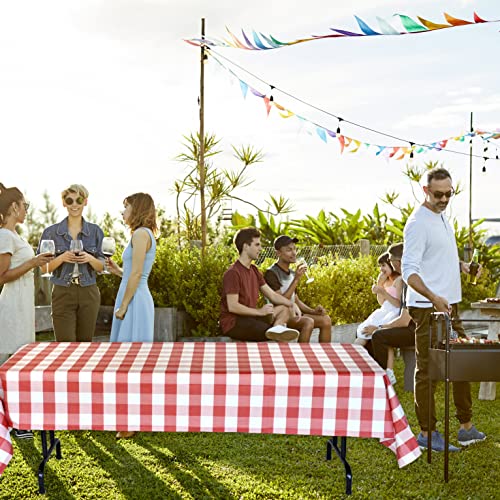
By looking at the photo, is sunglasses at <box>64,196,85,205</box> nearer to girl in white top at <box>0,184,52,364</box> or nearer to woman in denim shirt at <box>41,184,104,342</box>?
woman in denim shirt at <box>41,184,104,342</box>

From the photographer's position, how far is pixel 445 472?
4.30 meters

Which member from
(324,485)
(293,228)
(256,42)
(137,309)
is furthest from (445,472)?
(293,228)

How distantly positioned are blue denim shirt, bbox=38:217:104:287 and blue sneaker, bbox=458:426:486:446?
9.29 ft

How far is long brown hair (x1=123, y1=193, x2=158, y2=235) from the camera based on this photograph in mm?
5109

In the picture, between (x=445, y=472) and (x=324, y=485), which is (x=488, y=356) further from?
(x=324, y=485)

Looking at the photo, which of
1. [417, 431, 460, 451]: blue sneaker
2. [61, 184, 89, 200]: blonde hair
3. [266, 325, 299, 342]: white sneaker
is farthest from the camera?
[266, 325, 299, 342]: white sneaker

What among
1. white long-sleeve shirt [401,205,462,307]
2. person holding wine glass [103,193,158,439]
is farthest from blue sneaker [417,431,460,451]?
person holding wine glass [103,193,158,439]

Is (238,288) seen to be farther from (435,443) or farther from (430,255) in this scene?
(435,443)

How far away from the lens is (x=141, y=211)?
5.12 meters

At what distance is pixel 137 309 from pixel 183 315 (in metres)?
3.02

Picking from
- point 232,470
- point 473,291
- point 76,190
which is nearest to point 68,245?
point 76,190

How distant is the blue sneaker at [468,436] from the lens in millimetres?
5137

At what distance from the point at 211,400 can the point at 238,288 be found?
9.67ft

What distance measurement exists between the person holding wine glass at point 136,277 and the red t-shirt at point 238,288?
130 cm
